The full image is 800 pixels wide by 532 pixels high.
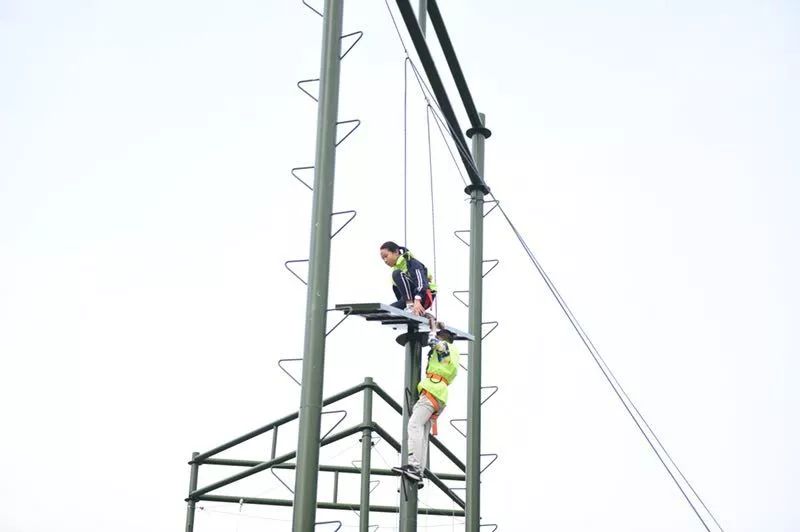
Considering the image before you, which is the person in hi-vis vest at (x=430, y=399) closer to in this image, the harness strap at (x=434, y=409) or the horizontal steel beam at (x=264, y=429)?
the harness strap at (x=434, y=409)

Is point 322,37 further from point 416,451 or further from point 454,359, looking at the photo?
point 416,451

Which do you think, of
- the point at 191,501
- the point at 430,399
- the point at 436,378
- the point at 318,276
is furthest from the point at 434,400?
the point at 191,501

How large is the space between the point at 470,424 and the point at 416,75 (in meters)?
4.20

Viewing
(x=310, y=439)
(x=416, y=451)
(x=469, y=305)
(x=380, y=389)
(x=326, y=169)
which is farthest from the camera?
(x=469, y=305)

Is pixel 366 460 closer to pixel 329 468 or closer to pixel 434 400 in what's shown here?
pixel 329 468

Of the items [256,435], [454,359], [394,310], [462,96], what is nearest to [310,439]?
[394,310]

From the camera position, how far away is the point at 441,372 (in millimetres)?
9898

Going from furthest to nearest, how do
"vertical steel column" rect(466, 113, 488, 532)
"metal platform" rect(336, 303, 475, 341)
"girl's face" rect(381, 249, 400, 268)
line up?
1. "vertical steel column" rect(466, 113, 488, 532)
2. "girl's face" rect(381, 249, 400, 268)
3. "metal platform" rect(336, 303, 475, 341)

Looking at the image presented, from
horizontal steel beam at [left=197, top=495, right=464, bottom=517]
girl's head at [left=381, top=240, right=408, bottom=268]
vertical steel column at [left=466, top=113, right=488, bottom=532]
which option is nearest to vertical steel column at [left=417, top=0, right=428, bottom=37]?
vertical steel column at [left=466, top=113, right=488, bottom=532]

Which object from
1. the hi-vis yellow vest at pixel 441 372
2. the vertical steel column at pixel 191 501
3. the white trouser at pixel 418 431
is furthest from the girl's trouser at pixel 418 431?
the vertical steel column at pixel 191 501

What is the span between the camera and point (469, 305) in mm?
12766

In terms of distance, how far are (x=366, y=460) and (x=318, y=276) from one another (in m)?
2.92

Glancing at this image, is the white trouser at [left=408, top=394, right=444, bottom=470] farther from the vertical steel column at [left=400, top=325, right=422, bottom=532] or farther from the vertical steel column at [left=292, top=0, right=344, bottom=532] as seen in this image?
the vertical steel column at [left=292, top=0, right=344, bottom=532]

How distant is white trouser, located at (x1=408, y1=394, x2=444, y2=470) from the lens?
31.9 feet
